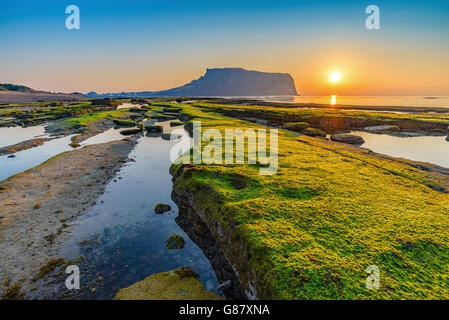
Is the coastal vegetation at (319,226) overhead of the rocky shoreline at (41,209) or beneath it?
overhead

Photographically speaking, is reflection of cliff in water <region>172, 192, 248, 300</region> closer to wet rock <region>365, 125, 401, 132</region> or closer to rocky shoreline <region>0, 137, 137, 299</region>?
rocky shoreline <region>0, 137, 137, 299</region>

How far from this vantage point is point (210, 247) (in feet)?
43.6

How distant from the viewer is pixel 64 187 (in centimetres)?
2128

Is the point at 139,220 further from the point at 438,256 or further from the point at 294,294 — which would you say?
the point at 438,256

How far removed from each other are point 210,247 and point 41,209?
15486mm

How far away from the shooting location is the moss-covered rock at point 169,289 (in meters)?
9.55

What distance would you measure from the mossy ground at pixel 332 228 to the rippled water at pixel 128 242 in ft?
10.6

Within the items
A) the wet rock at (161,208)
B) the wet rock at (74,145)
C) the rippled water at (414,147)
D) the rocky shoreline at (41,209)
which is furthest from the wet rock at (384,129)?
the wet rock at (74,145)

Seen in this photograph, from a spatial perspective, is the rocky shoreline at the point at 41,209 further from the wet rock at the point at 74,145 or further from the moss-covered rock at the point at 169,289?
the wet rock at the point at 74,145

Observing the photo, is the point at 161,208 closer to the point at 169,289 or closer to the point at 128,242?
the point at 128,242

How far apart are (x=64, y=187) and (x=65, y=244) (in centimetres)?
Answer: 1047

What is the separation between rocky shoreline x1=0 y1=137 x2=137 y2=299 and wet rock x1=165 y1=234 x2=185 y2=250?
21.7 feet

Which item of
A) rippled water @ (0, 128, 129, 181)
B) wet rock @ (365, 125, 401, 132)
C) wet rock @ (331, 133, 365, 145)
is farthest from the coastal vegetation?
wet rock @ (365, 125, 401, 132)

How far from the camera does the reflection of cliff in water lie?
997cm
